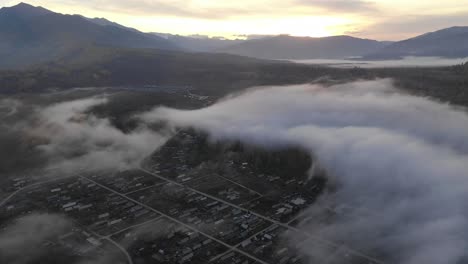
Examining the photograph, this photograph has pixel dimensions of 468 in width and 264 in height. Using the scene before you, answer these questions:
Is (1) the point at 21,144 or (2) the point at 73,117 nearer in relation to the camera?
(1) the point at 21,144

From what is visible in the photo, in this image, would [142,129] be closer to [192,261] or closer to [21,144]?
[21,144]

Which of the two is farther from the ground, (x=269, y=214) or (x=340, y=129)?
(x=340, y=129)

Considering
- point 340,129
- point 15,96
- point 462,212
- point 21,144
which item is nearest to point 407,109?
point 340,129

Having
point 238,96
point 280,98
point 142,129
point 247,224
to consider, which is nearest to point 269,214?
point 247,224

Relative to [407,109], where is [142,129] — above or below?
below

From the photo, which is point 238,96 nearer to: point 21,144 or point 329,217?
point 21,144

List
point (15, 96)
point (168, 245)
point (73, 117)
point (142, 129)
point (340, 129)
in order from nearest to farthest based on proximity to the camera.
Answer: point (168, 245) < point (340, 129) < point (142, 129) < point (73, 117) < point (15, 96)

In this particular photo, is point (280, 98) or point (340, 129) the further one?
point (280, 98)

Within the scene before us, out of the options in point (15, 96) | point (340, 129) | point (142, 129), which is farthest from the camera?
point (15, 96)

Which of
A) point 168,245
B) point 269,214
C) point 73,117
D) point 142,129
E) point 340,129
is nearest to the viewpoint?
point 168,245
